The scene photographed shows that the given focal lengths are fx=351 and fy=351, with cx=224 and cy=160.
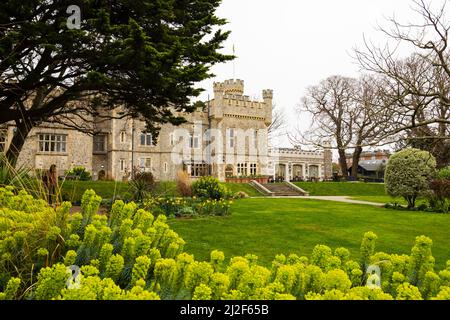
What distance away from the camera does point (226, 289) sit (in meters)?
1.95

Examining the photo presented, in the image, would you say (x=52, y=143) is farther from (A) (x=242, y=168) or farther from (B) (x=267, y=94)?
(B) (x=267, y=94)

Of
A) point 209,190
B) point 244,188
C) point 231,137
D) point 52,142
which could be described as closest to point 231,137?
point 231,137

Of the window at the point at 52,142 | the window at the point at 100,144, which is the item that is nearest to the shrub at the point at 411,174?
the window at the point at 52,142

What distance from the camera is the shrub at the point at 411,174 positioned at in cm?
1708

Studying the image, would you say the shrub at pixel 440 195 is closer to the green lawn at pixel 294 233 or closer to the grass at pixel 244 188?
the green lawn at pixel 294 233

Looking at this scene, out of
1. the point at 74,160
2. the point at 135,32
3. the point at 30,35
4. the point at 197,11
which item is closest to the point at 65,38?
the point at 30,35

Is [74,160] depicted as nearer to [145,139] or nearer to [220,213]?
[145,139]

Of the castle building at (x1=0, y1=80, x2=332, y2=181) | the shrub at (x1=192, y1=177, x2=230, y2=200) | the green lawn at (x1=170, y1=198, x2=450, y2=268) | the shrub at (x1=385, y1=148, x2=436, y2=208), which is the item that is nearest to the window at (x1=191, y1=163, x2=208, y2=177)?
the castle building at (x1=0, y1=80, x2=332, y2=181)

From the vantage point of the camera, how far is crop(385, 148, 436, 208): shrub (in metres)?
17.1

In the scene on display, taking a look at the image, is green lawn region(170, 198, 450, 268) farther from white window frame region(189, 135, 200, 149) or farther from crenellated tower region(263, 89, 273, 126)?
crenellated tower region(263, 89, 273, 126)

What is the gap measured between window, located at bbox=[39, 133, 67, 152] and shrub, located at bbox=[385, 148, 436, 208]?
2875 centimetres

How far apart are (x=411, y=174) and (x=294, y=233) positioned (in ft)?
38.0

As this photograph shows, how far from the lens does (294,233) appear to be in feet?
27.6
